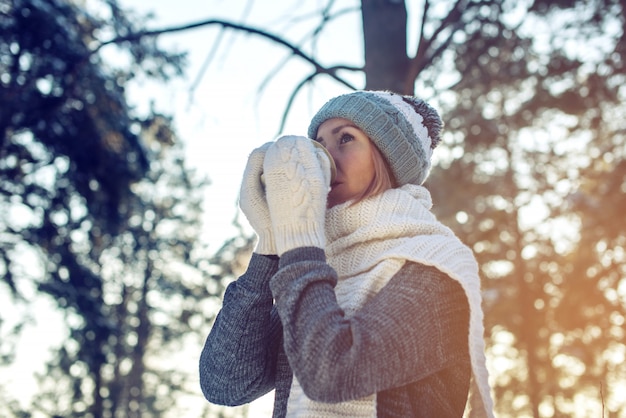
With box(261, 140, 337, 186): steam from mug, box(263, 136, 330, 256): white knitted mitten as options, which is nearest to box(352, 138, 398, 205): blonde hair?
box(261, 140, 337, 186): steam from mug

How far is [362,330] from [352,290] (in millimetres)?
269

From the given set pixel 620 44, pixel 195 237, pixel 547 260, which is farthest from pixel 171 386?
pixel 620 44

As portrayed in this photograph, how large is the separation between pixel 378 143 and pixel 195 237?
16.2 m

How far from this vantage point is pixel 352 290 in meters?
1.83

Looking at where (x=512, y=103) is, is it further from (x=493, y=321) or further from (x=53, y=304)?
(x=53, y=304)

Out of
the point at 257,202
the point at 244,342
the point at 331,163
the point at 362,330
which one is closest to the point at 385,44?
the point at 331,163

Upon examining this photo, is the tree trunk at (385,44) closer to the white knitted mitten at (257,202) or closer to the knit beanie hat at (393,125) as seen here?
the knit beanie hat at (393,125)

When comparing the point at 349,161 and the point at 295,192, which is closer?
the point at 295,192

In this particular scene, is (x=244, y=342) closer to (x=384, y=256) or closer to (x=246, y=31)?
(x=384, y=256)

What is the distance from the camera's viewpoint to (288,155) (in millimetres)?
1788

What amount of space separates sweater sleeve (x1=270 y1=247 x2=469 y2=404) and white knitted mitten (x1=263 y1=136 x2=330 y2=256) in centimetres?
5

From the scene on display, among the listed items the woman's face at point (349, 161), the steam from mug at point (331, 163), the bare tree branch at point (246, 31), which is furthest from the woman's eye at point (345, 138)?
the bare tree branch at point (246, 31)

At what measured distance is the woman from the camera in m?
1.57

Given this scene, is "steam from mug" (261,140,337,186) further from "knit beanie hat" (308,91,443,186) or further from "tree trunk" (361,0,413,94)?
"tree trunk" (361,0,413,94)
